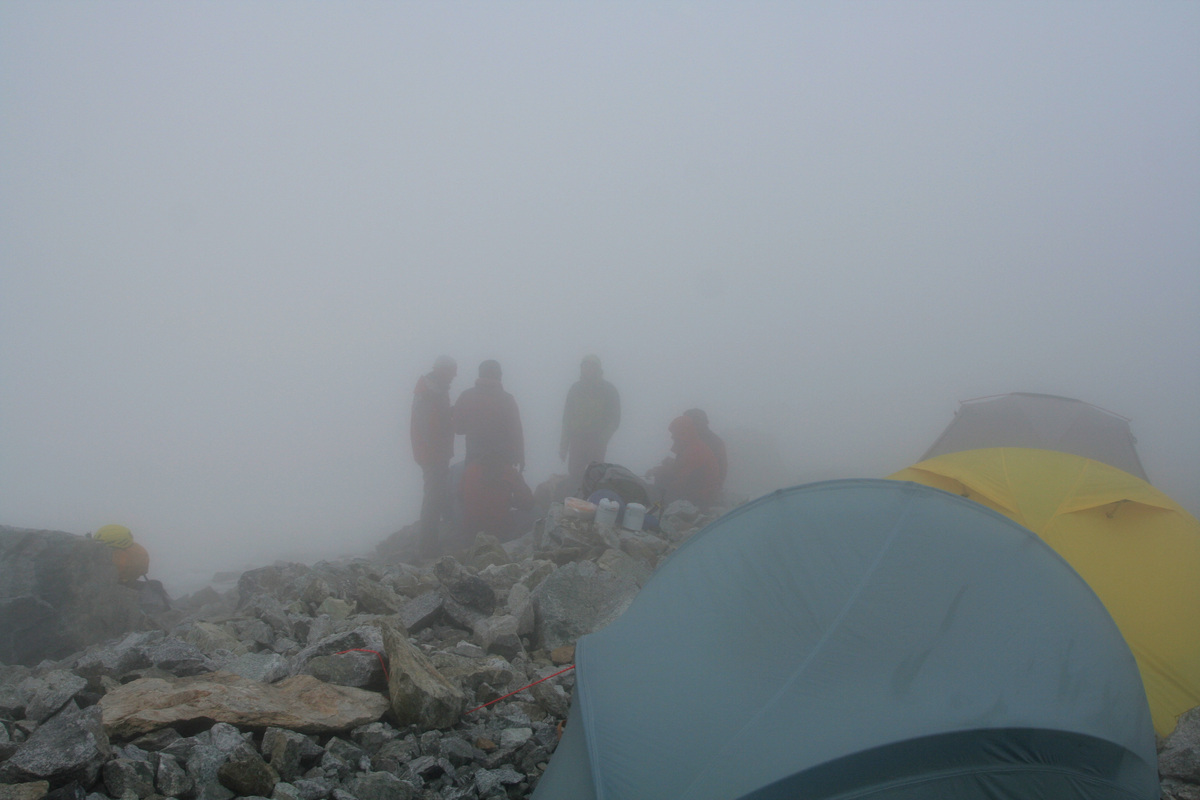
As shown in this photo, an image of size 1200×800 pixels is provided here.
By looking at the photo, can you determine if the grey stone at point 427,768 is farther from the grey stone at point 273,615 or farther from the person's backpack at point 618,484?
the person's backpack at point 618,484

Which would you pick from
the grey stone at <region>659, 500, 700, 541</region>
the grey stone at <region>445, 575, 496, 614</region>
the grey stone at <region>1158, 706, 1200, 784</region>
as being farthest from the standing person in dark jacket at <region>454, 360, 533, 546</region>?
the grey stone at <region>1158, 706, 1200, 784</region>

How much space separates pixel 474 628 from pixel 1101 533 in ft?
14.8

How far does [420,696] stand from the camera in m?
3.38

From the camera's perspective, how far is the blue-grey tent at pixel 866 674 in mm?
2404

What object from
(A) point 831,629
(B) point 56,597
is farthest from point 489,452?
(A) point 831,629

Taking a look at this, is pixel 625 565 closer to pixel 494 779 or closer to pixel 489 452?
pixel 494 779

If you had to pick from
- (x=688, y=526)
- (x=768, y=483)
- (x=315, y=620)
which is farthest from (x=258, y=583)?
(x=768, y=483)

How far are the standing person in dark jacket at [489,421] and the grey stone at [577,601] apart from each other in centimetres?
454

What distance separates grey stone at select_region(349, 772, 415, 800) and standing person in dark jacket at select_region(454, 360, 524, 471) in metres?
6.92

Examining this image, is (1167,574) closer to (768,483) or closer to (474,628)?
(474,628)

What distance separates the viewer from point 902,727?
2.40 m

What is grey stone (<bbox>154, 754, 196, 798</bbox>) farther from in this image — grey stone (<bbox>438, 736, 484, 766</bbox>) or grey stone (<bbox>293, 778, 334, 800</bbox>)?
grey stone (<bbox>438, 736, 484, 766</bbox>)

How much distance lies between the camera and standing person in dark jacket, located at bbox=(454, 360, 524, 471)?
970cm

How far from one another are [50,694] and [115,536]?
15.5ft
